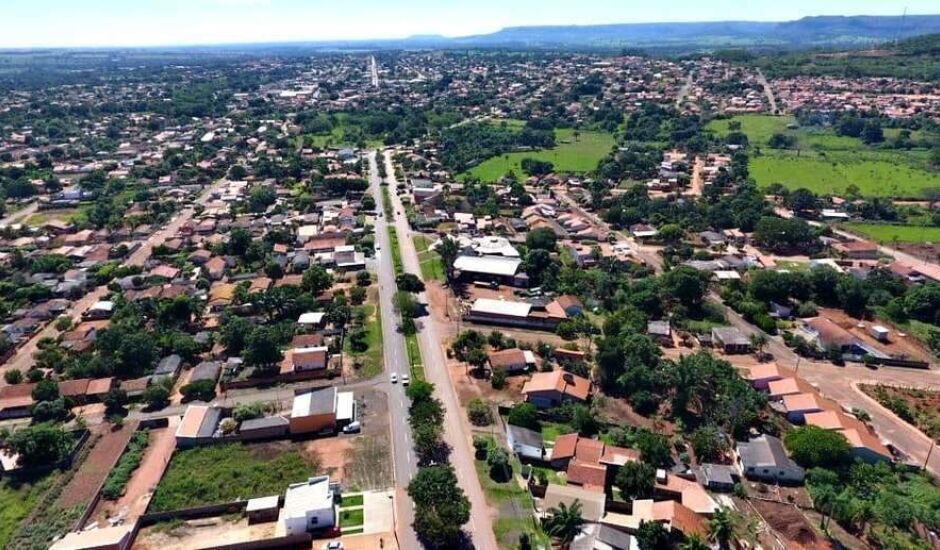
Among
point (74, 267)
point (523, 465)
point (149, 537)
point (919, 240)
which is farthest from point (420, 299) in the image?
point (919, 240)

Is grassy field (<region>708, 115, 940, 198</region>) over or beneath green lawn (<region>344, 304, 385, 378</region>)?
over


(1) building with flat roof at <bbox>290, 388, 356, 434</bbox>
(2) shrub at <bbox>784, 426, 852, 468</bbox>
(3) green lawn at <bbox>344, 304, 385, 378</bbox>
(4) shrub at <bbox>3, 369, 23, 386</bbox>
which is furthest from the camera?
(3) green lawn at <bbox>344, 304, 385, 378</bbox>

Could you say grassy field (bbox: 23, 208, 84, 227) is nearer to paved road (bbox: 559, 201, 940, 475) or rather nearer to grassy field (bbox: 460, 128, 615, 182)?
grassy field (bbox: 460, 128, 615, 182)

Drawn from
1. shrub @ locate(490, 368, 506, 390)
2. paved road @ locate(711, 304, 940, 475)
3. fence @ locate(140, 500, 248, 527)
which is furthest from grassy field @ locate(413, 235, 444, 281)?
fence @ locate(140, 500, 248, 527)

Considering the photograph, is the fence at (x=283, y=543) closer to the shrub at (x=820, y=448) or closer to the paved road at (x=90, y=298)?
the shrub at (x=820, y=448)

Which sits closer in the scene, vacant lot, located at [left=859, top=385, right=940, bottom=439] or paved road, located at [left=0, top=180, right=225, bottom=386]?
vacant lot, located at [left=859, top=385, right=940, bottom=439]

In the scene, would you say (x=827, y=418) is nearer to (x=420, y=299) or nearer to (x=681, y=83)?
(x=420, y=299)
